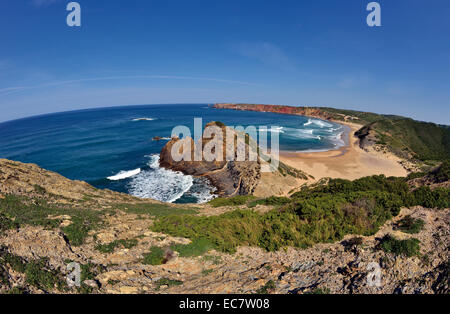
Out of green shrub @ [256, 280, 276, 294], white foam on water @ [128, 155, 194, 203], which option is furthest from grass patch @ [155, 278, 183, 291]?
white foam on water @ [128, 155, 194, 203]

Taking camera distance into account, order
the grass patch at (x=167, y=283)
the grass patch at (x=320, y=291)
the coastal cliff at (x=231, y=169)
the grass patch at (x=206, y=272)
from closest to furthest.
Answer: the grass patch at (x=320, y=291) < the grass patch at (x=167, y=283) < the grass patch at (x=206, y=272) < the coastal cliff at (x=231, y=169)

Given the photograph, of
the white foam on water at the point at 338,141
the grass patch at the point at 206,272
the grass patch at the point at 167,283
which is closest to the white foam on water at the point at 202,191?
the grass patch at the point at 206,272

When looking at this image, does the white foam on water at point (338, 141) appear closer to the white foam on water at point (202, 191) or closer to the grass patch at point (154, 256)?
the white foam on water at point (202, 191)

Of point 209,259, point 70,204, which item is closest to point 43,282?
point 209,259

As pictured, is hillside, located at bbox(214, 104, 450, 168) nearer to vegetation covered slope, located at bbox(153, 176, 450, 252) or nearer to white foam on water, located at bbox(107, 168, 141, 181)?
vegetation covered slope, located at bbox(153, 176, 450, 252)
